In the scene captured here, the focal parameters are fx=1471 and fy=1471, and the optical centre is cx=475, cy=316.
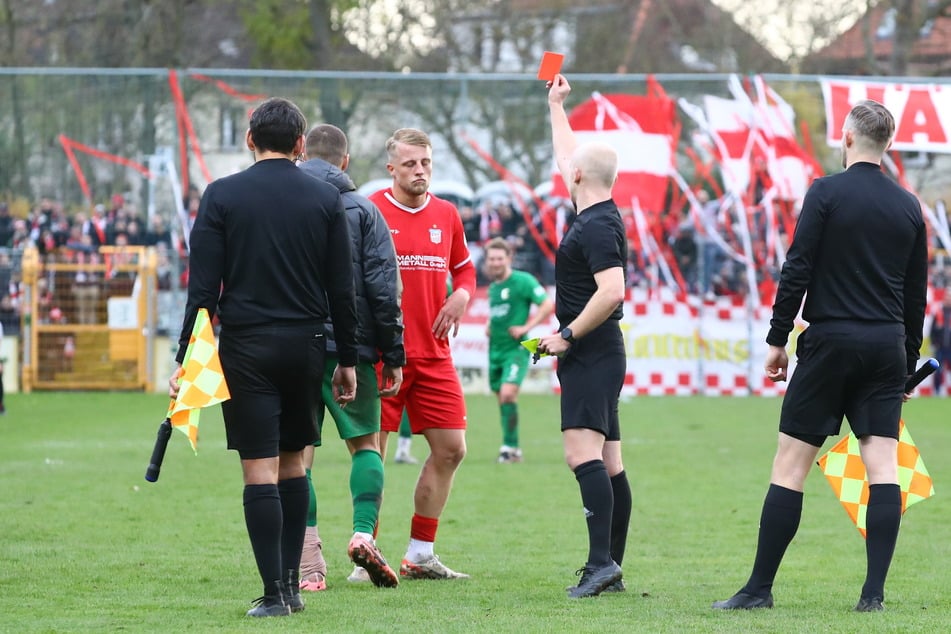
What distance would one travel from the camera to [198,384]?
210 inches

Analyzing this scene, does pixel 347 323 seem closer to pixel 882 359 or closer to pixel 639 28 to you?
pixel 882 359

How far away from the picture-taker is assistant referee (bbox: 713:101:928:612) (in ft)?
18.7

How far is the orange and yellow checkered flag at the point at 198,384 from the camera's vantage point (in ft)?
17.4

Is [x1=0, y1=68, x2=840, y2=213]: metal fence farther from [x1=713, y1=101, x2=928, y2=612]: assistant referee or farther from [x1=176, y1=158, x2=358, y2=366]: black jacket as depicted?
[x1=176, y1=158, x2=358, y2=366]: black jacket

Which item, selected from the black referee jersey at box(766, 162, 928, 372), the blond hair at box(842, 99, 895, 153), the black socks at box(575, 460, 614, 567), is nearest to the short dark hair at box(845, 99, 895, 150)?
the blond hair at box(842, 99, 895, 153)

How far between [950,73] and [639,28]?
7.93 m

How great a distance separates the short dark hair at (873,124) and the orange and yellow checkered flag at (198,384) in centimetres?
264

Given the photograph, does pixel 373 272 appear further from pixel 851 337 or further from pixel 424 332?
pixel 851 337

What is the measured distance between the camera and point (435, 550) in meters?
7.77

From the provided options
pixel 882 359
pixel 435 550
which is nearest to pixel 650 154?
pixel 435 550

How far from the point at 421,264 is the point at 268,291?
1640 mm

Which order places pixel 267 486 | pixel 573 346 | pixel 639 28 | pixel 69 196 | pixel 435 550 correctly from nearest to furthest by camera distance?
pixel 267 486 < pixel 573 346 < pixel 435 550 < pixel 69 196 < pixel 639 28

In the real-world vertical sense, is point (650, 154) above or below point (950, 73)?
below

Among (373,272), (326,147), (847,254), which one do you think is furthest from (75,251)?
(847,254)
